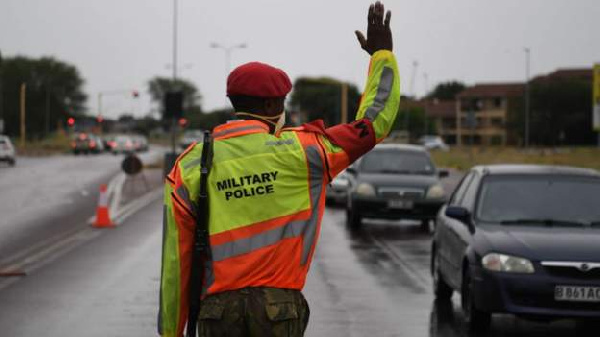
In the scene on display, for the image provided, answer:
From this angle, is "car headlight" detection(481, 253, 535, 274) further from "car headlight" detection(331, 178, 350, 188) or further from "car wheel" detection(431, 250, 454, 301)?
"car headlight" detection(331, 178, 350, 188)

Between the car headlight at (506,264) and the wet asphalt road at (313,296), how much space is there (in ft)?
2.33

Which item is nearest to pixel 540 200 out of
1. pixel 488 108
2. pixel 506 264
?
pixel 506 264

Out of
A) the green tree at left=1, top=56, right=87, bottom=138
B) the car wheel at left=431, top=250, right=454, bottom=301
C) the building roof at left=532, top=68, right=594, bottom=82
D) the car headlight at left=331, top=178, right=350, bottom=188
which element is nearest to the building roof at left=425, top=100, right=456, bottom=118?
the building roof at left=532, top=68, right=594, bottom=82

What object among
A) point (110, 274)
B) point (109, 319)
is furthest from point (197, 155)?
point (110, 274)

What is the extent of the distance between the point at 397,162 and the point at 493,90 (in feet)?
432

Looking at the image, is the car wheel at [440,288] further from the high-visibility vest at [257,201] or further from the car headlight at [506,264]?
the high-visibility vest at [257,201]

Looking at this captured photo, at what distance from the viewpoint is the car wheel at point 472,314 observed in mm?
9352

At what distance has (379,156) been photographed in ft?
74.7

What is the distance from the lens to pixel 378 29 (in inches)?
159

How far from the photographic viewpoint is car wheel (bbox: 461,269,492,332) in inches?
368

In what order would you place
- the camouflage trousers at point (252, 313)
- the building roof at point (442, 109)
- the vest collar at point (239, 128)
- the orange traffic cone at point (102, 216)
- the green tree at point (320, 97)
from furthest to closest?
the building roof at point (442, 109) < the green tree at point (320, 97) < the orange traffic cone at point (102, 216) < the vest collar at point (239, 128) < the camouflage trousers at point (252, 313)

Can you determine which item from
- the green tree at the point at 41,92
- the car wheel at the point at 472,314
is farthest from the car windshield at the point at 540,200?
the green tree at the point at 41,92

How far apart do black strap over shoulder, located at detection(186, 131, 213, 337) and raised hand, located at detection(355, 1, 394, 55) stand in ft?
2.26

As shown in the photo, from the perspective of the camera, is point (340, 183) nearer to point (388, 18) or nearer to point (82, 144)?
point (388, 18)
